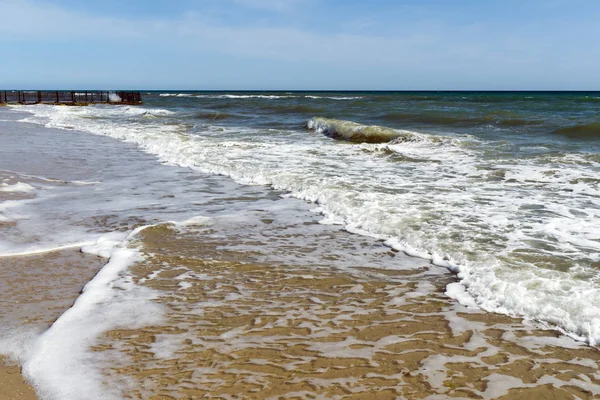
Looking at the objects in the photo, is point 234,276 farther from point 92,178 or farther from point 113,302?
point 92,178

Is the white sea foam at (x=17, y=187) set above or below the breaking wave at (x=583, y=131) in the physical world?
below

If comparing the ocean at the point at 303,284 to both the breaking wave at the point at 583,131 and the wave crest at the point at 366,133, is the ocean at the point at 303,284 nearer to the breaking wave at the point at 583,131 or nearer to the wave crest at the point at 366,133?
the wave crest at the point at 366,133

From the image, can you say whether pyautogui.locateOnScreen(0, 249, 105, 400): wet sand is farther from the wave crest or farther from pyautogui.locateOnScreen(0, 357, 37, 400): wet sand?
the wave crest

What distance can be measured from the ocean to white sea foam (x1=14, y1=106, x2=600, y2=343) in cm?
3

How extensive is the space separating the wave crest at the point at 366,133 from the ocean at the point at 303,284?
7.54 metres

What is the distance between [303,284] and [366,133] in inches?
577

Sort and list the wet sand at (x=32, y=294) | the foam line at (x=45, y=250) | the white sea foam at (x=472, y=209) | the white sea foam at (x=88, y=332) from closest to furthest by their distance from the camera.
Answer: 1. the white sea foam at (x=88, y=332)
2. the wet sand at (x=32, y=294)
3. the white sea foam at (x=472, y=209)
4. the foam line at (x=45, y=250)

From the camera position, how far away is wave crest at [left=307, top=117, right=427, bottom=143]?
17281 mm

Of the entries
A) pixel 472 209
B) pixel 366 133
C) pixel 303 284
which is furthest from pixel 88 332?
pixel 366 133

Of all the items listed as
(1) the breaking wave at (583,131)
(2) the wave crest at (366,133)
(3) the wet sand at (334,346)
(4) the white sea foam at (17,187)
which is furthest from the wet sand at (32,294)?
(1) the breaking wave at (583,131)

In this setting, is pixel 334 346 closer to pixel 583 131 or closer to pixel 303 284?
pixel 303 284

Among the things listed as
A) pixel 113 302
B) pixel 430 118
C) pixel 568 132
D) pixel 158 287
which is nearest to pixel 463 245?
pixel 158 287

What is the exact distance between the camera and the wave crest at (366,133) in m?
17.3

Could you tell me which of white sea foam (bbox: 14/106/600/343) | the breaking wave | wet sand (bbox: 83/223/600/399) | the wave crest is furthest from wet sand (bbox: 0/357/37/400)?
the breaking wave
